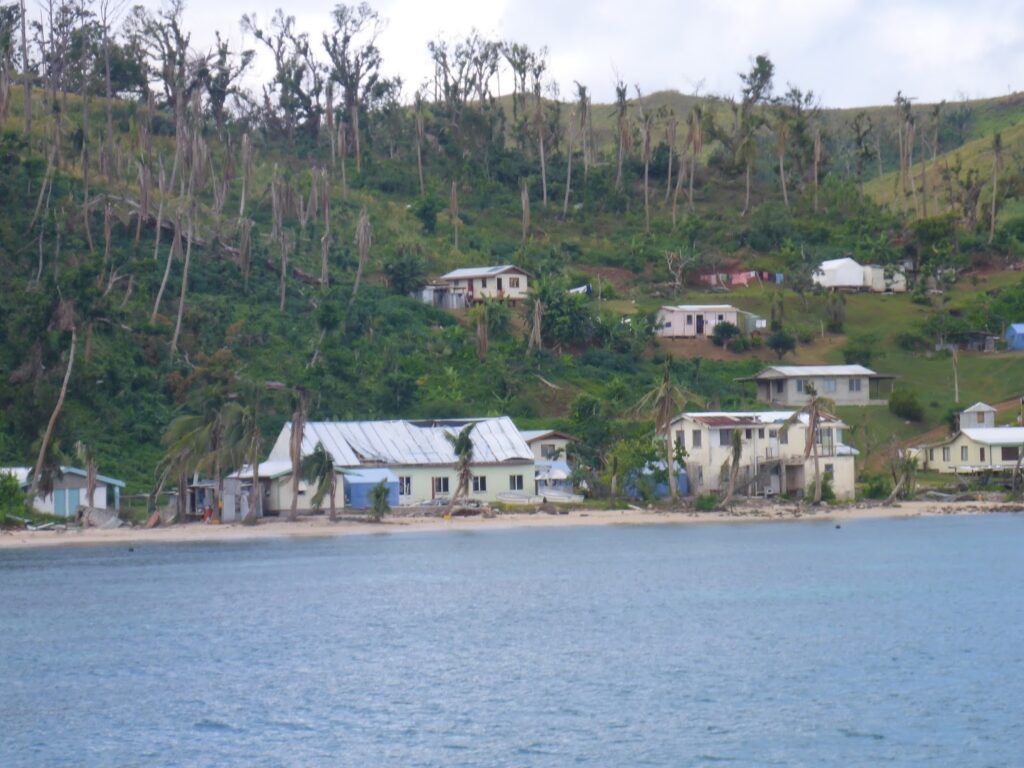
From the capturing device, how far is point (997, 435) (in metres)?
77.0

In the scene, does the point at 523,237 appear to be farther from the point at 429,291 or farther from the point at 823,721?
the point at 823,721

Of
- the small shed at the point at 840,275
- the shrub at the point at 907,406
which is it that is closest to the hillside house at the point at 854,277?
the small shed at the point at 840,275

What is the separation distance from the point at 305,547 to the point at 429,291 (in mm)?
35829

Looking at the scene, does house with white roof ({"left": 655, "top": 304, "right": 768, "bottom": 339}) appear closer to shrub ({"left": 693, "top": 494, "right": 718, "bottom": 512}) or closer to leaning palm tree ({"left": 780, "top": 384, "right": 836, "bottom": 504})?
leaning palm tree ({"left": 780, "top": 384, "right": 836, "bottom": 504})

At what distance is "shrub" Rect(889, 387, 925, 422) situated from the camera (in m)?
83.9

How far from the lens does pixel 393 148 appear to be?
405 ft

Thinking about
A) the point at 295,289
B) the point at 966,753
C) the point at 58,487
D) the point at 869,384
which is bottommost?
the point at 966,753

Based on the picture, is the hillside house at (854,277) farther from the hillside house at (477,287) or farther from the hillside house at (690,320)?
the hillside house at (477,287)

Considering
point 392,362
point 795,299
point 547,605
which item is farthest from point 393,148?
point 547,605

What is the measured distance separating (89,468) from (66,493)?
3.19 metres

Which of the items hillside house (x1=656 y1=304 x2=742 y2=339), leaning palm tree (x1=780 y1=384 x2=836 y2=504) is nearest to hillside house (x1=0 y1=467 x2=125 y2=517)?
leaning palm tree (x1=780 y1=384 x2=836 y2=504)

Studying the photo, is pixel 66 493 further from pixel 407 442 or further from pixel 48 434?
pixel 407 442

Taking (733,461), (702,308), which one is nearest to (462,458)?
(733,461)

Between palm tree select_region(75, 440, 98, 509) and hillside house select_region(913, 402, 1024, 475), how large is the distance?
41400 millimetres
